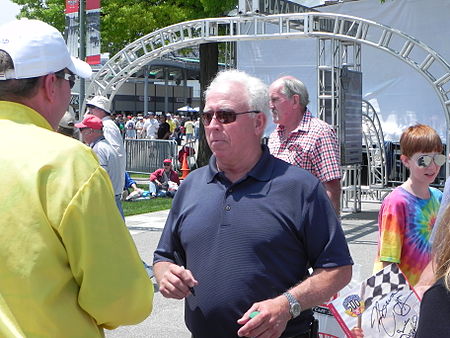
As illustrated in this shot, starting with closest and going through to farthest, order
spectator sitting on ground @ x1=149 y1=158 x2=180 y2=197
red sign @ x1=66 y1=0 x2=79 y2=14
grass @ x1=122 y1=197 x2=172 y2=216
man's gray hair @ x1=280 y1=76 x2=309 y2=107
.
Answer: man's gray hair @ x1=280 y1=76 x2=309 y2=107 → grass @ x1=122 y1=197 x2=172 y2=216 → red sign @ x1=66 y1=0 x2=79 y2=14 → spectator sitting on ground @ x1=149 y1=158 x2=180 y2=197

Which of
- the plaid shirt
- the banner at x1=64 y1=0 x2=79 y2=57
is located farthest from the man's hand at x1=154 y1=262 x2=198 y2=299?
the banner at x1=64 y1=0 x2=79 y2=57

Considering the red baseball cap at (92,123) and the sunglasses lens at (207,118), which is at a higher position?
the red baseball cap at (92,123)

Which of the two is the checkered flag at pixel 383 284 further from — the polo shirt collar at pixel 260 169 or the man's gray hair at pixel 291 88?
the man's gray hair at pixel 291 88

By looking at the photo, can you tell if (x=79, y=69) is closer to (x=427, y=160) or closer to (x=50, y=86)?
(x=50, y=86)

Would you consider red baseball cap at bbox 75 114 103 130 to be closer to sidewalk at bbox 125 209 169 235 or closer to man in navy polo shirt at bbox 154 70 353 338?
sidewalk at bbox 125 209 169 235

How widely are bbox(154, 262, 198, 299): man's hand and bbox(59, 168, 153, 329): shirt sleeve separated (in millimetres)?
813

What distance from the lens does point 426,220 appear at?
12.2 ft

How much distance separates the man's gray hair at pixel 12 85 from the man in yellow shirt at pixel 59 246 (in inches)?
4.7

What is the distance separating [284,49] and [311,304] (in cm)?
1938

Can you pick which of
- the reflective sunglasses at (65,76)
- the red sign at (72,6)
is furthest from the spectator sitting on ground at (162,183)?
the reflective sunglasses at (65,76)

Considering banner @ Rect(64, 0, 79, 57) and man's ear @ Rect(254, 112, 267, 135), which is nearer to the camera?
man's ear @ Rect(254, 112, 267, 135)

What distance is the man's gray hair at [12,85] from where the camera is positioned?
197cm

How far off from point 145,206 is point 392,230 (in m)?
Result: 11.2

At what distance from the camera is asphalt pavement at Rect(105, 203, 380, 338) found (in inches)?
241
